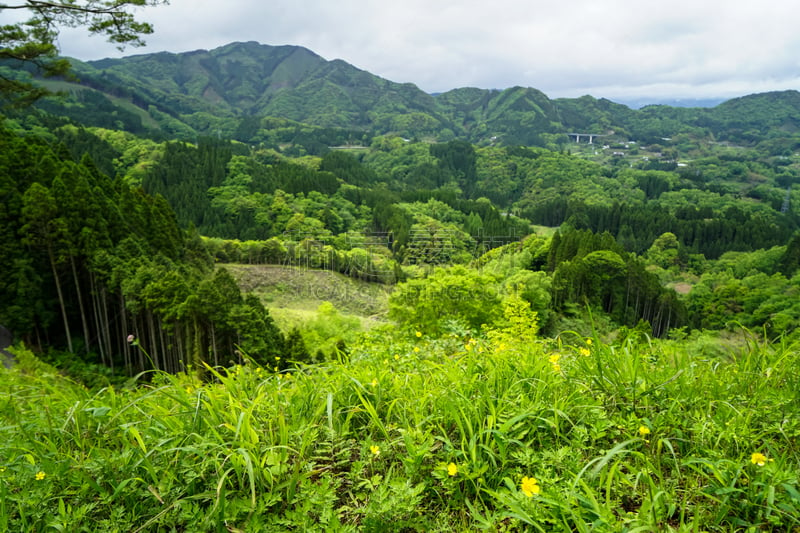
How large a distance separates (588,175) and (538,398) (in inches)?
5647

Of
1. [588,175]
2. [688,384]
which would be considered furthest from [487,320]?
[588,175]

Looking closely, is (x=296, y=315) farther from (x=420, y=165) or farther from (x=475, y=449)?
(x=420, y=165)

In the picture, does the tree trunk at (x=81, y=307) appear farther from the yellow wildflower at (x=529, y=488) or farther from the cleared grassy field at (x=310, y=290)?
the yellow wildflower at (x=529, y=488)

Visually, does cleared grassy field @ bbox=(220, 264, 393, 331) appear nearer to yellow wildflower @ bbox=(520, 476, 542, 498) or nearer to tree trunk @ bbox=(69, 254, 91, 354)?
tree trunk @ bbox=(69, 254, 91, 354)

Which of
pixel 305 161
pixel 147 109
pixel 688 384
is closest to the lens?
pixel 688 384

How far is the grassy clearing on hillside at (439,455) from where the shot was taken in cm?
164

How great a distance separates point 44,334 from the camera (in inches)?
843

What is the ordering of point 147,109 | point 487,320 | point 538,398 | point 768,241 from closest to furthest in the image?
point 538,398, point 487,320, point 768,241, point 147,109

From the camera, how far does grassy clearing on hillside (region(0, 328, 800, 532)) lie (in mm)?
1643

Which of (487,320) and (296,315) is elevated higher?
(487,320)

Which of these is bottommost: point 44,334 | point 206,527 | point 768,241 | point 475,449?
point 768,241

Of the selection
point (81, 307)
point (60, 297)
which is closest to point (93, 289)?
point (81, 307)

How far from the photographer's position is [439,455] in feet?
6.54

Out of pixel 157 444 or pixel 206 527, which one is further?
pixel 157 444
